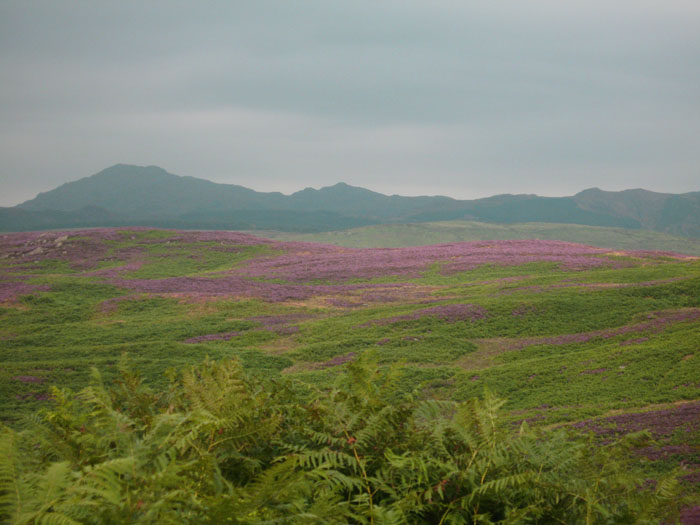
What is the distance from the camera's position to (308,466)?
267 cm

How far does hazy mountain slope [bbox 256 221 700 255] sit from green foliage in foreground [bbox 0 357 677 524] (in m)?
111

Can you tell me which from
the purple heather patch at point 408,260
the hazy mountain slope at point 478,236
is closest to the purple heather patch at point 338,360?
the purple heather patch at point 408,260

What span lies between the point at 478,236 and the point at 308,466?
135757mm

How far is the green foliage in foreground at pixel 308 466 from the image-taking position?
1.93 m

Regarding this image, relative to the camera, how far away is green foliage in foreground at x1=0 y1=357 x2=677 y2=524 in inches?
76.2

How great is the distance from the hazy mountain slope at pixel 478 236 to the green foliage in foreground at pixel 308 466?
111m

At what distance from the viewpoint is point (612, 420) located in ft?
49.2

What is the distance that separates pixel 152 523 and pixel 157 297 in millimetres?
40658

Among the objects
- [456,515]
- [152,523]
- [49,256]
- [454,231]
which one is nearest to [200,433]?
[152,523]

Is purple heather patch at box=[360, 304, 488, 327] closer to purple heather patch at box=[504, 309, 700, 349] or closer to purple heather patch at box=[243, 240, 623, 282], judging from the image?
purple heather patch at box=[504, 309, 700, 349]

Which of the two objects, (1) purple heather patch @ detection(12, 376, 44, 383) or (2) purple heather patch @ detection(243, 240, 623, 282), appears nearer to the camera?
(1) purple heather patch @ detection(12, 376, 44, 383)

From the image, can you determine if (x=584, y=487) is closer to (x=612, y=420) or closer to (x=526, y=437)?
(x=526, y=437)

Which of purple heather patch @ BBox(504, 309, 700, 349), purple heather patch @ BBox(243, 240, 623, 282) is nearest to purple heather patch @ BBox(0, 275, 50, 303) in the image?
purple heather patch @ BBox(243, 240, 623, 282)

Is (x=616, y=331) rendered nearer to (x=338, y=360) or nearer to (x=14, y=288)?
(x=338, y=360)
